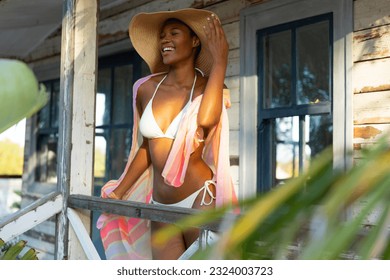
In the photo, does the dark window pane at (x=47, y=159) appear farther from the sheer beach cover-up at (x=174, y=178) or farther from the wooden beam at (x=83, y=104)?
the sheer beach cover-up at (x=174, y=178)

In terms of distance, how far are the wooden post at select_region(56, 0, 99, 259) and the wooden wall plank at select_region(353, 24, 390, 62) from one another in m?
1.39

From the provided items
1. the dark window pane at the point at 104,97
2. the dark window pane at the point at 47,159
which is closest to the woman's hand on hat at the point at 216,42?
the dark window pane at the point at 104,97

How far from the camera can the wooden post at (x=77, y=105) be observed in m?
2.79

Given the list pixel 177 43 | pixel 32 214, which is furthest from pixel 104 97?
pixel 177 43

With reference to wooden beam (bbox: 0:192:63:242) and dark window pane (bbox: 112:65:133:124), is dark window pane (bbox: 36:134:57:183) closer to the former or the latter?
dark window pane (bbox: 112:65:133:124)

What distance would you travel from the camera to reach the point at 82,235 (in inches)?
108

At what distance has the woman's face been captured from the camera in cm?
242

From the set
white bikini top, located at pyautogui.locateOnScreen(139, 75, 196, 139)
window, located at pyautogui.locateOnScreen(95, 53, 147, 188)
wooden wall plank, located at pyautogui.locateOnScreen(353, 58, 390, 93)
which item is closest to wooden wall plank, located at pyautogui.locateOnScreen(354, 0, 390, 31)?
wooden wall plank, located at pyautogui.locateOnScreen(353, 58, 390, 93)

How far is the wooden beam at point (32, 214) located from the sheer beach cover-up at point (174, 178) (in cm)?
34

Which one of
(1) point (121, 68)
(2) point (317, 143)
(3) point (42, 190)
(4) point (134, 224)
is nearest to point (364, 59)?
(4) point (134, 224)

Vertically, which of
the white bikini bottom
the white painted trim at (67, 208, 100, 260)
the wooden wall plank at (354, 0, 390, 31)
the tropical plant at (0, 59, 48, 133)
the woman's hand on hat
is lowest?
the white painted trim at (67, 208, 100, 260)

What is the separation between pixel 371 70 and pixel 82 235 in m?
1.72

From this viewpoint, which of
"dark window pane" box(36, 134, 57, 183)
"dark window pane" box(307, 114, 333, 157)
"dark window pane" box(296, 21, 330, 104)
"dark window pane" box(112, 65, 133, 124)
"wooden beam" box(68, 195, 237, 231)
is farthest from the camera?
"dark window pane" box(36, 134, 57, 183)

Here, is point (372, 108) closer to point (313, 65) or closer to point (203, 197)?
point (203, 197)
